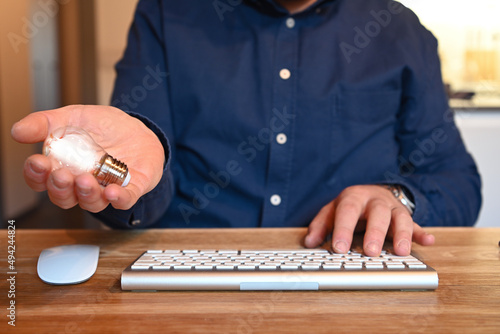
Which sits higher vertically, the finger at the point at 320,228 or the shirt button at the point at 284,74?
the shirt button at the point at 284,74

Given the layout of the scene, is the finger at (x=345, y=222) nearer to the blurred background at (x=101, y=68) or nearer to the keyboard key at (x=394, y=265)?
the keyboard key at (x=394, y=265)

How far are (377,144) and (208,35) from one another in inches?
17.8

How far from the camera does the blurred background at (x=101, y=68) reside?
2078 millimetres

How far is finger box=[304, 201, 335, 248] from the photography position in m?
0.72

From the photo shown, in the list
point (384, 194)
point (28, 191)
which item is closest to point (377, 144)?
point (384, 194)

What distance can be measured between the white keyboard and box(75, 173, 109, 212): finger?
103 millimetres

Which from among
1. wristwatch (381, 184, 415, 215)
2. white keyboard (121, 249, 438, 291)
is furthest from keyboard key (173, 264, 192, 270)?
wristwatch (381, 184, 415, 215)

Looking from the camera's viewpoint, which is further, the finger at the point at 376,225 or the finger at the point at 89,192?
the finger at the point at 376,225

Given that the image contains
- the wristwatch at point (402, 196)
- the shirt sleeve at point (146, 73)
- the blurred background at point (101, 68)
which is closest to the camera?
the wristwatch at point (402, 196)

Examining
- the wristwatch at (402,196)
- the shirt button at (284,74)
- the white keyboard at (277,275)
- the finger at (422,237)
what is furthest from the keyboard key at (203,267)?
the shirt button at (284,74)

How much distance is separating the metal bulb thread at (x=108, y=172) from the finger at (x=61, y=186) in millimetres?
52

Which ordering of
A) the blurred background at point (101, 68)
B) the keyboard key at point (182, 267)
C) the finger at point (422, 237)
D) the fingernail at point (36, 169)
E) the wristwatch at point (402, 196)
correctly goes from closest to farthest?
the fingernail at point (36, 169) → the keyboard key at point (182, 267) → the finger at point (422, 237) → the wristwatch at point (402, 196) → the blurred background at point (101, 68)

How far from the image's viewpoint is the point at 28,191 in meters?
3.46

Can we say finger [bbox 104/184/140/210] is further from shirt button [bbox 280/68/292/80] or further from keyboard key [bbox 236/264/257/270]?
shirt button [bbox 280/68/292/80]
